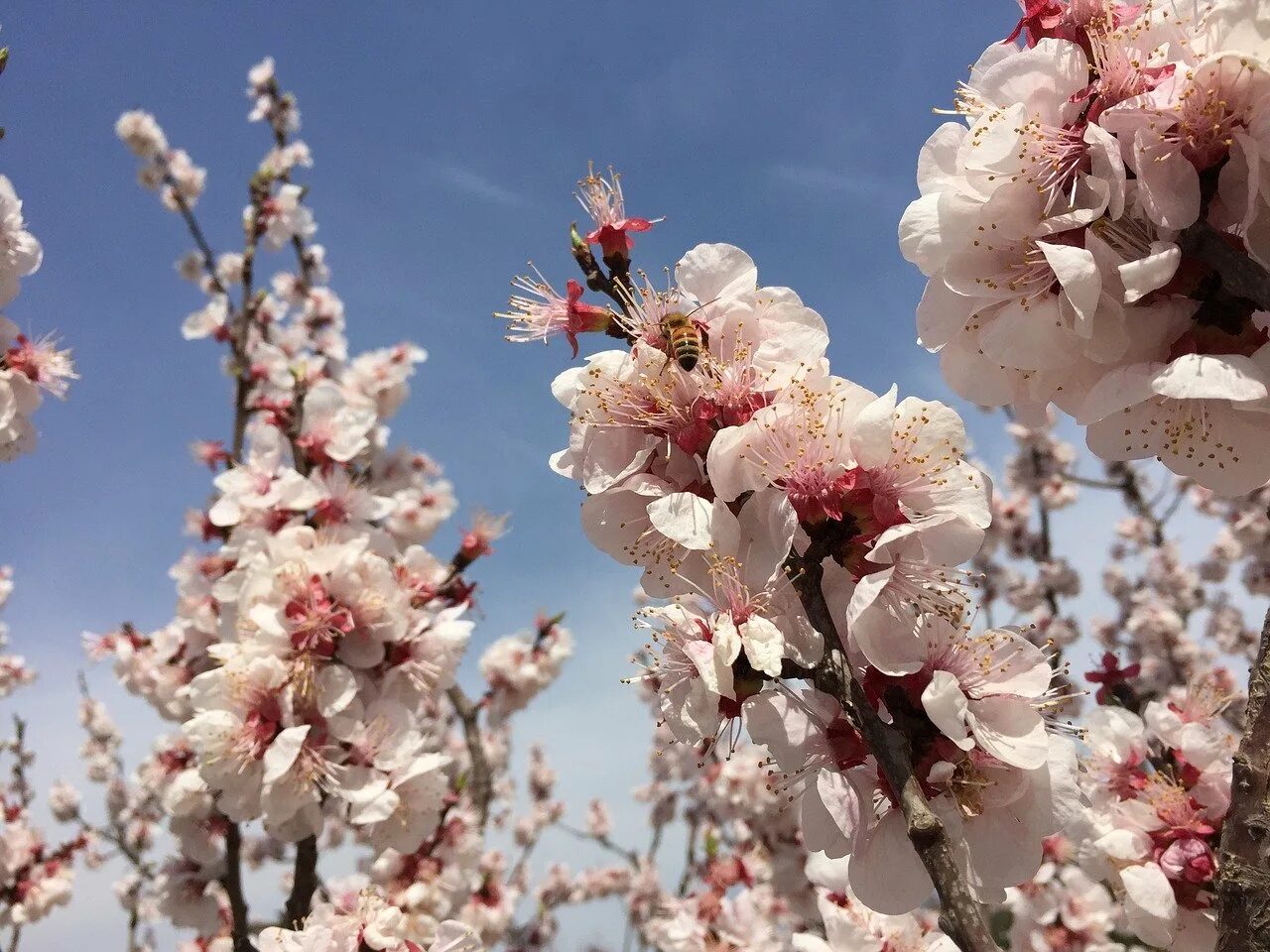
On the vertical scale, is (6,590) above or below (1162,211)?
above

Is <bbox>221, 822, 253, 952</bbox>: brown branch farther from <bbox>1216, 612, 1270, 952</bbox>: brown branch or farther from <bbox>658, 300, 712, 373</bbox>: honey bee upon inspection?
<bbox>1216, 612, 1270, 952</bbox>: brown branch

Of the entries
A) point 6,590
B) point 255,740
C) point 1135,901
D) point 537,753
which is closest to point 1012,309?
point 1135,901

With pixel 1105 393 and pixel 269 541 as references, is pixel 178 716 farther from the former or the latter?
pixel 1105 393

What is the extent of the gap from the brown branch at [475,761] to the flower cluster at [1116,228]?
4034 mm

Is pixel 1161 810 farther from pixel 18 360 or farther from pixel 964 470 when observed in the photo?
pixel 18 360

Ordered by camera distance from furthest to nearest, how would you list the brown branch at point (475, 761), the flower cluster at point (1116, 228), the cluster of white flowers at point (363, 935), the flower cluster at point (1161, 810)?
the brown branch at point (475, 761) → the cluster of white flowers at point (363, 935) → the flower cluster at point (1161, 810) → the flower cluster at point (1116, 228)

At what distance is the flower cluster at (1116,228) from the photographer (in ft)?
3.79

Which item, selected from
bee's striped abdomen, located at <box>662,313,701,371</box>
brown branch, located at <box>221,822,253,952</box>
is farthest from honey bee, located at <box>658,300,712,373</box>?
brown branch, located at <box>221,822,253,952</box>

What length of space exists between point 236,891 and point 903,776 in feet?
10.4

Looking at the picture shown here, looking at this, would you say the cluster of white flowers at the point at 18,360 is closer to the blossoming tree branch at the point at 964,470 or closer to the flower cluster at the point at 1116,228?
the blossoming tree branch at the point at 964,470

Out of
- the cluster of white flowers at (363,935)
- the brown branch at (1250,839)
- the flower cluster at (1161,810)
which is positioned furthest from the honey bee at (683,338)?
the cluster of white flowers at (363,935)

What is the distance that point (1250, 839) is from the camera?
1129 mm

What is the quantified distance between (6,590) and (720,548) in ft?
28.6

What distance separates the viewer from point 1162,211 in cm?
117
